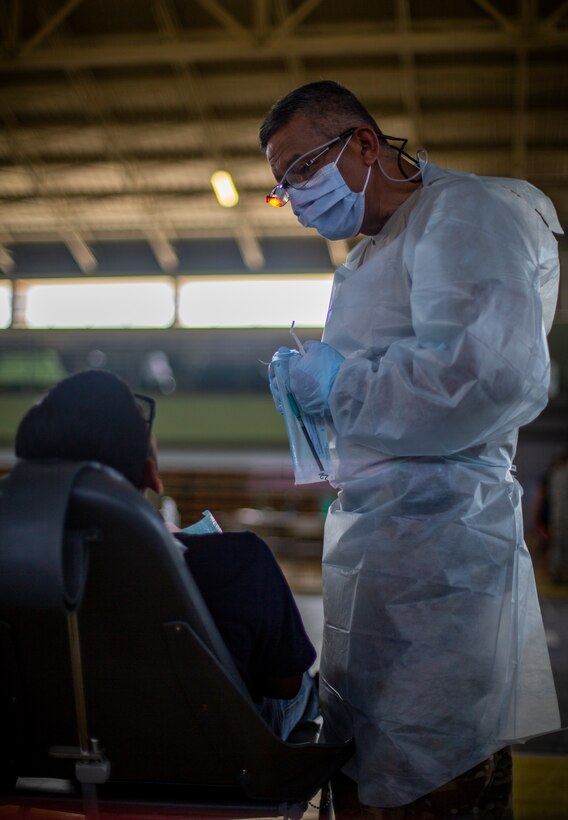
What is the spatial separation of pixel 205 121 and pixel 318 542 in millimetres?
6157

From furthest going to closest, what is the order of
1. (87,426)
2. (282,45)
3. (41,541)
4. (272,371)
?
(282,45), (272,371), (87,426), (41,541)

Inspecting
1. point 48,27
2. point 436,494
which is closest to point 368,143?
point 436,494

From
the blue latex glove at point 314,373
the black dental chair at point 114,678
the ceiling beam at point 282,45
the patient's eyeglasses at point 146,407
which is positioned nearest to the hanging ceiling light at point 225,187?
the ceiling beam at point 282,45

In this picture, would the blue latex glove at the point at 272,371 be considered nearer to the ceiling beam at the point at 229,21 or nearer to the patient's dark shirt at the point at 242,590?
the patient's dark shirt at the point at 242,590

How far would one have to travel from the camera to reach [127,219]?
14.8m

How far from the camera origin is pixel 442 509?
5.26ft

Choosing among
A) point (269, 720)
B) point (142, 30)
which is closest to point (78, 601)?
point (269, 720)

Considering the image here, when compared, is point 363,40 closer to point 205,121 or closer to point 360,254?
point 205,121

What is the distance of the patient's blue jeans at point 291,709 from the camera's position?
169 centimetres

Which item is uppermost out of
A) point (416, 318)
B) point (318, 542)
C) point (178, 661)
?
point (416, 318)

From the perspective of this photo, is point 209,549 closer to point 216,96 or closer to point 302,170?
point 302,170

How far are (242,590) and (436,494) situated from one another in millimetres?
412

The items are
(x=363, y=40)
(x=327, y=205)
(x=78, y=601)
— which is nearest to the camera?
(x=78, y=601)

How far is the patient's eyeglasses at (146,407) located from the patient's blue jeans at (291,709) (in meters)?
0.62
